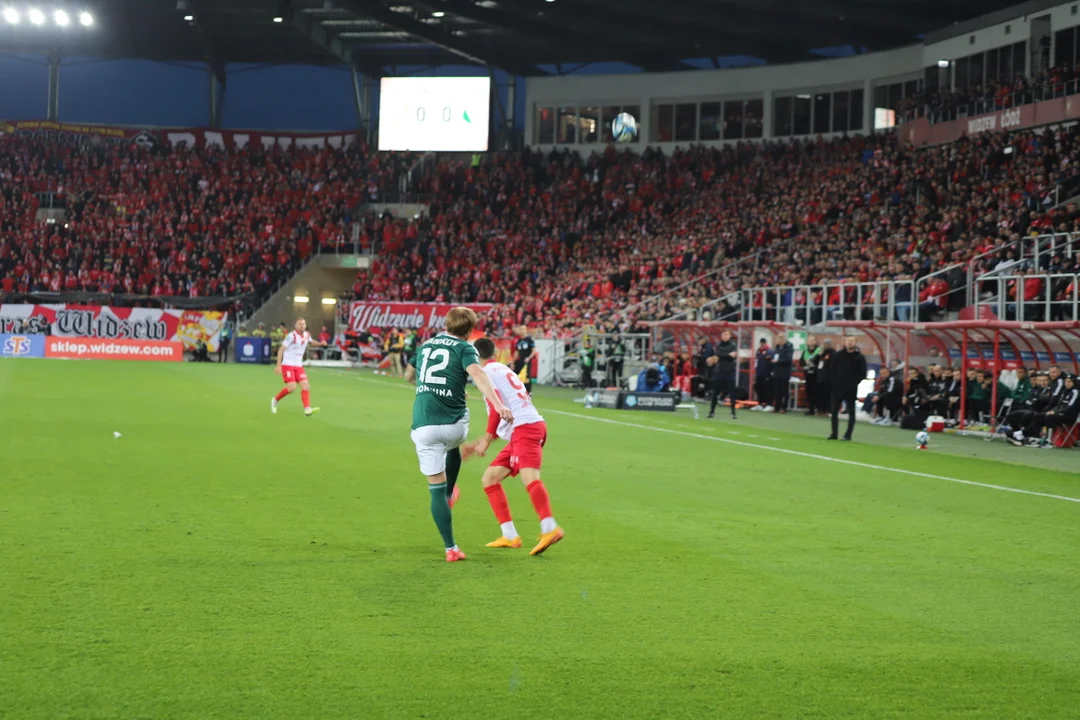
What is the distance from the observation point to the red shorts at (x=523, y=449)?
1008 centimetres

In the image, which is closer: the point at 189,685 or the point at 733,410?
the point at 189,685

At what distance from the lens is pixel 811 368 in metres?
30.6

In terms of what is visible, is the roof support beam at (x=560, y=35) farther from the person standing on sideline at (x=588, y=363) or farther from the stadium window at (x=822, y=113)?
the person standing on sideline at (x=588, y=363)

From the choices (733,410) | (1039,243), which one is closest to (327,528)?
(733,410)

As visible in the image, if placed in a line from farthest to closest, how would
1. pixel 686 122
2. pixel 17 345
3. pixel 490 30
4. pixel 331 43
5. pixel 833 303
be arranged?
pixel 331 43 < pixel 686 122 < pixel 490 30 < pixel 17 345 < pixel 833 303

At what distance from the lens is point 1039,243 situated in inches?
1259

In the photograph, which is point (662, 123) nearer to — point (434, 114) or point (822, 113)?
point (822, 113)

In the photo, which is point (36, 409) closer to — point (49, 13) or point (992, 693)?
point (992, 693)

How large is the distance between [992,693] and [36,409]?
20.5 metres

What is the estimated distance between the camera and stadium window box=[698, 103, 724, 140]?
200 ft

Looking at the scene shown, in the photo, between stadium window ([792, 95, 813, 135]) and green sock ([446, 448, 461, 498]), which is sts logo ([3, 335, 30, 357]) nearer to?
stadium window ([792, 95, 813, 135])

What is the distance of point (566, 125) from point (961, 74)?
2301cm

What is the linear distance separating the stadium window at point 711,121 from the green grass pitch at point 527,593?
45.5 metres

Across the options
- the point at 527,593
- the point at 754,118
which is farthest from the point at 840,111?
the point at 527,593
